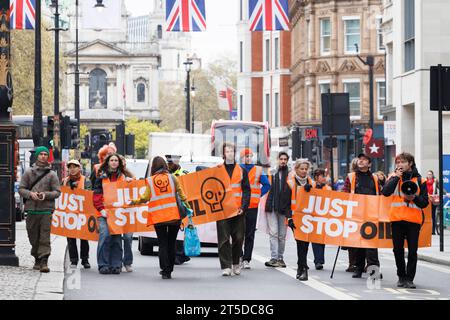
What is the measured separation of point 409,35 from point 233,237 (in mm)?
24381

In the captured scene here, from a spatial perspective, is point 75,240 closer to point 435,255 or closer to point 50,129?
point 435,255

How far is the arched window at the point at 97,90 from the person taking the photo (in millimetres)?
177875

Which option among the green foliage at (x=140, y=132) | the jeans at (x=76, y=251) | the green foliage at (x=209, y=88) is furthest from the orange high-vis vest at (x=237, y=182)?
the green foliage at (x=209, y=88)

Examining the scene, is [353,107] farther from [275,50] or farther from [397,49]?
[397,49]

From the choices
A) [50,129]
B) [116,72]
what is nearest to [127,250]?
[50,129]

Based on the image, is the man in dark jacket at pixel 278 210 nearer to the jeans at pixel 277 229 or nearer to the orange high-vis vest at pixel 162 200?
the jeans at pixel 277 229

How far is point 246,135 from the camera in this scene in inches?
2047

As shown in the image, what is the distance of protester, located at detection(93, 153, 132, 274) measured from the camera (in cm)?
2055

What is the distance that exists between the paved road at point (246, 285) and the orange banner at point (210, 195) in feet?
2.87

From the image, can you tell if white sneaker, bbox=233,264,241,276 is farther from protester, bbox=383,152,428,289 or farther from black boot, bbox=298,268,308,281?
protester, bbox=383,152,428,289

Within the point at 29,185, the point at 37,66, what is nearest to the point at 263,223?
the point at 29,185

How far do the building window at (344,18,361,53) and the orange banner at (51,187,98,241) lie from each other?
51.3m

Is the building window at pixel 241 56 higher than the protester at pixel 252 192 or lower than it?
higher

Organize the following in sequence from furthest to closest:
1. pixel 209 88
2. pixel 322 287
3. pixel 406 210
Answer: pixel 209 88 → pixel 406 210 → pixel 322 287
